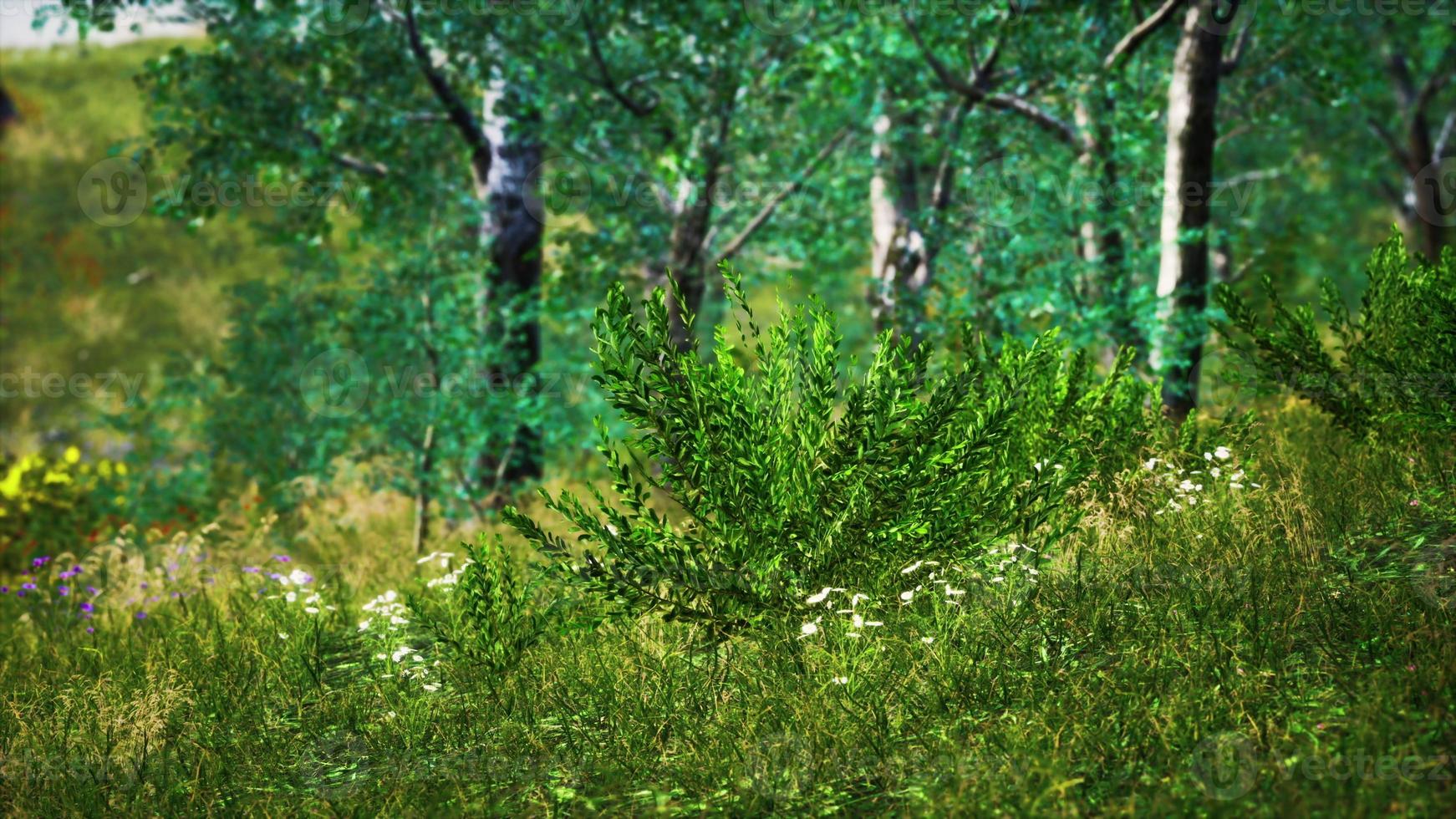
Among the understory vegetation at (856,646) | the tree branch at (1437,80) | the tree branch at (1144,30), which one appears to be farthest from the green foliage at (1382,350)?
the tree branch at (1437,80)

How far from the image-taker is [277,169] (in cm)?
991

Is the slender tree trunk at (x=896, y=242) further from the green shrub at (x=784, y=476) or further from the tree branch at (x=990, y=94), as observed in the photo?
the green shrub at (x=784, y=476)

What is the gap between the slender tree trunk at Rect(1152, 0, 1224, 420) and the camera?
716 cm

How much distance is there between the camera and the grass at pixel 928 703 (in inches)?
121

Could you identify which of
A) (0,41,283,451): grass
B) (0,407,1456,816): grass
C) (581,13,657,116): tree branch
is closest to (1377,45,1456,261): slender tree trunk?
(581,13,657,116): tree branch

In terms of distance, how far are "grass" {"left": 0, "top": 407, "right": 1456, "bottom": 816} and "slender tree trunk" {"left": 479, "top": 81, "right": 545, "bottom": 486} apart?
4.40 m

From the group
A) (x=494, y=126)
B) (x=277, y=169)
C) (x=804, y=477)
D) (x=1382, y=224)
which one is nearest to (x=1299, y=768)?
(x=804, y=477)

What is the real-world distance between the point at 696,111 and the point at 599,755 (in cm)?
676

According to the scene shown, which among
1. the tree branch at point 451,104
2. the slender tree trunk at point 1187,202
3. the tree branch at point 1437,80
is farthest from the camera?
the tree branch at point 1437,80

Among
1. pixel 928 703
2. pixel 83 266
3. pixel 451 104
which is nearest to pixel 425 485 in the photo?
pixel 451 104

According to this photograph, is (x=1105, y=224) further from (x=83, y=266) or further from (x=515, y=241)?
(x=83, y=266)

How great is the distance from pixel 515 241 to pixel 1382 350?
6969mm

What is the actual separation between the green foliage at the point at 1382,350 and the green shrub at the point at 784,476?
1.61 meters

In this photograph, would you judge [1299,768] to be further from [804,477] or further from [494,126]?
[494,126]
